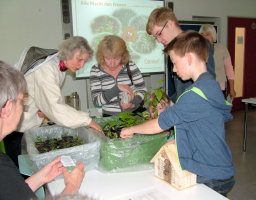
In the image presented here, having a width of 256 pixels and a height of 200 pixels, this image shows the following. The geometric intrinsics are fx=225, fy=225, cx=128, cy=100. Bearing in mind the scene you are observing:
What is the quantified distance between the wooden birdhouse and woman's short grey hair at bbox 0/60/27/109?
28.8 inches

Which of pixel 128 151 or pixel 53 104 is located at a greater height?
pixel 53 104

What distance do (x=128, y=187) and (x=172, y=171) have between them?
23 centimetres

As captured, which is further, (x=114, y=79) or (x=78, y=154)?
(x=114, y=79)

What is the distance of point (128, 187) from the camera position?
1.12 meters

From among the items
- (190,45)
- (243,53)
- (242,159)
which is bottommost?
(242,159)

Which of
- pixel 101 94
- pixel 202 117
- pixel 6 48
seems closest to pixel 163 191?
pixel 202 117

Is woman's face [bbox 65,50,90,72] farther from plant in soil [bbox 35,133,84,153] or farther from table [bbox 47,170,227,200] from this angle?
table [bbox 47,170,227,200]

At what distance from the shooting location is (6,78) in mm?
809

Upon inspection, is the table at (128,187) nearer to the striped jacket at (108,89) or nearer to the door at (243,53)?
the striped jacket at (108,89)

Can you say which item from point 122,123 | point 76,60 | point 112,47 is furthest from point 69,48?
point 122,123

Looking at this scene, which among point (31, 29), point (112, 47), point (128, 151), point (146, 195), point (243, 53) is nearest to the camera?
point (146, 195)

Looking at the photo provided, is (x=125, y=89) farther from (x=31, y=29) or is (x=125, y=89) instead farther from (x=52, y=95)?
(x=31, y=29)

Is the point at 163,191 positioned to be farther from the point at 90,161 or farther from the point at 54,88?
the point at 54,88

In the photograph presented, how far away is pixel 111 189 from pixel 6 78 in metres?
0.70
